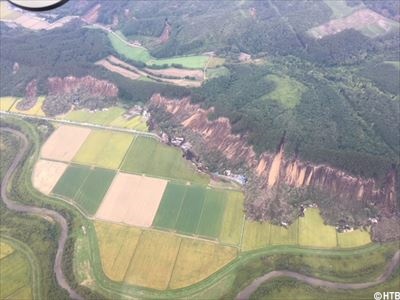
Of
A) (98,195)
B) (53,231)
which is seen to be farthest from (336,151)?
(53,231)

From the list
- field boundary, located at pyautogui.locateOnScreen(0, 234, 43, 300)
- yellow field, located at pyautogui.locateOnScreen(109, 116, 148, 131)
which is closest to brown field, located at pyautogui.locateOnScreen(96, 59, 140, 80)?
yellow field, located at pyautogui.locateOnScreen(109, 116, 148, 131)

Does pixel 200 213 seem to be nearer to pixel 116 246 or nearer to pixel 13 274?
pixel 116 246

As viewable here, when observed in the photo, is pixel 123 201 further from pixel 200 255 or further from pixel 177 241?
pixel 200 255

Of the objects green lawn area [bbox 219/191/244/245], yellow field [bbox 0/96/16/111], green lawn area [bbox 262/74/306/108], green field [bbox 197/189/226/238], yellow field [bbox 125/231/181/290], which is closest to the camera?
yellow field [bbox 125/231/181/290]

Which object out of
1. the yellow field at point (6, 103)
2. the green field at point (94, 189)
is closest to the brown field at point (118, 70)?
the yellow field at point (6, 103)

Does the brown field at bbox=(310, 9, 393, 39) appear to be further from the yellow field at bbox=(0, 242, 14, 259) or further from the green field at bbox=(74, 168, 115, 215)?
the yellow field at bbox=(0, 242, 14, 259)

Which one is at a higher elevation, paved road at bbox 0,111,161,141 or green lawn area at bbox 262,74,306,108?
paved road at bbox 0,111,161,141
